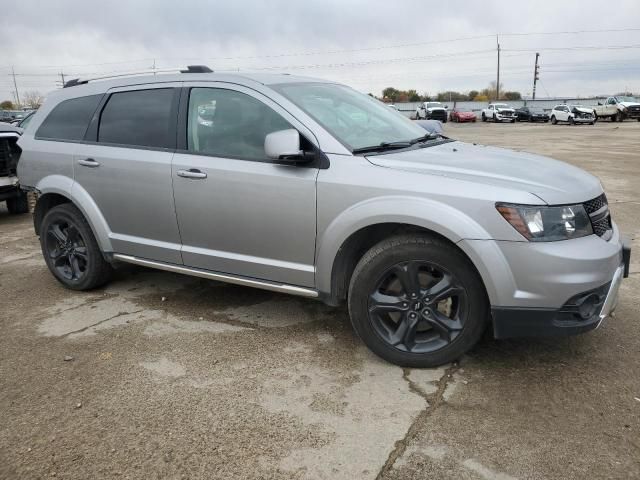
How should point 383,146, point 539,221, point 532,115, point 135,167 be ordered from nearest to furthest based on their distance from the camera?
1. point 539,221
2. point 383,146
3. point 135,167
4. point 532,115

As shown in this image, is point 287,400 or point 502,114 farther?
point 502,114

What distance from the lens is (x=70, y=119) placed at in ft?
15.5

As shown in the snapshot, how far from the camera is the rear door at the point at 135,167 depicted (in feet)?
13.3

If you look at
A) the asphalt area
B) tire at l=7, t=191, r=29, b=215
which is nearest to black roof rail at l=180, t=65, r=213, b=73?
the asphalt area

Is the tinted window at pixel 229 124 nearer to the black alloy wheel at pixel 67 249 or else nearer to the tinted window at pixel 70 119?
the tinted window at pixel 70 119

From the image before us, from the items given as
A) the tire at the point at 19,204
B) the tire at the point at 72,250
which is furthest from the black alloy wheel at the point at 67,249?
the tire at the point at 19,204

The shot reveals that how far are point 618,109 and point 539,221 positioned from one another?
42.0 meters

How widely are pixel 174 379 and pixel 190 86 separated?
6.80 ft

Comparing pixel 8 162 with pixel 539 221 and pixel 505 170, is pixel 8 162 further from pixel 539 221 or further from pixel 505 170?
pixel 539 221

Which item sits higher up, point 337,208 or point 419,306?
point 337,208

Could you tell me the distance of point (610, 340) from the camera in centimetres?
362

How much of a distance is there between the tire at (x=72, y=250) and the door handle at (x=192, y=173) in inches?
50.7

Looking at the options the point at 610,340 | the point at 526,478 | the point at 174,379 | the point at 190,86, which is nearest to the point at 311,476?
the point at 526,478

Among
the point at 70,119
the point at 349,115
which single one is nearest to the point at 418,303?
the point at 349,115
